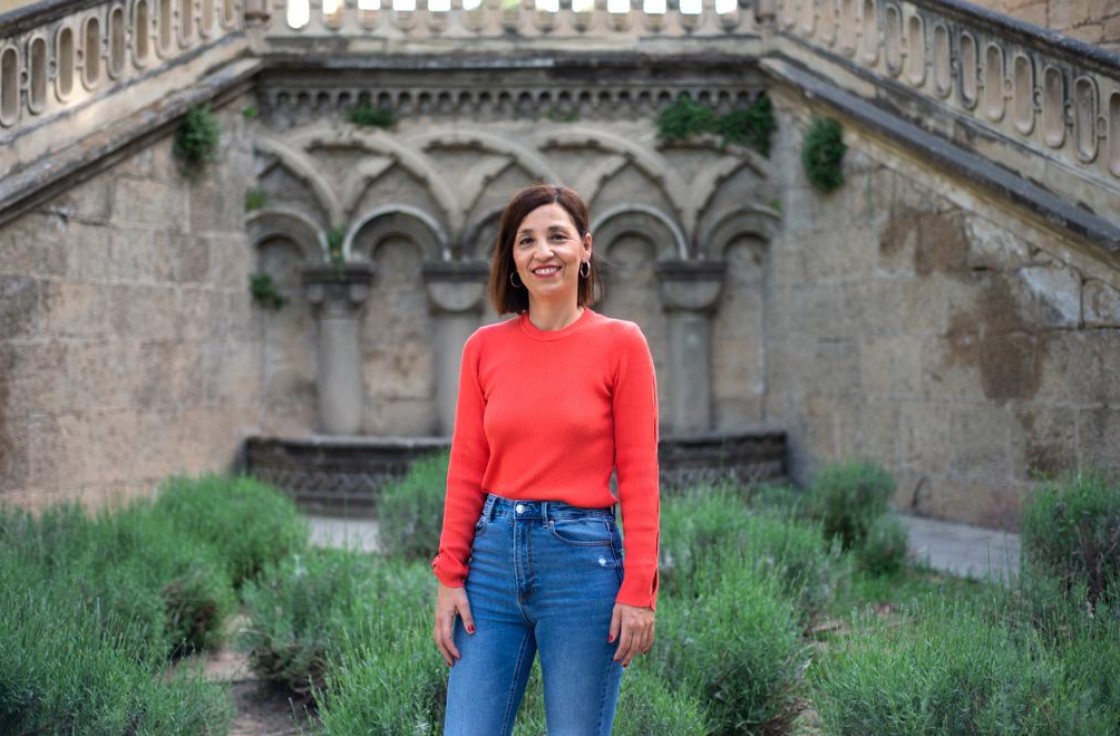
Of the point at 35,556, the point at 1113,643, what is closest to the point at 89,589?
the point at 35,556

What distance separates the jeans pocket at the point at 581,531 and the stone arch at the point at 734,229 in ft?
25.4

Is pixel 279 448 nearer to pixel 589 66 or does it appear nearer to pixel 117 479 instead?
pixel 117 479

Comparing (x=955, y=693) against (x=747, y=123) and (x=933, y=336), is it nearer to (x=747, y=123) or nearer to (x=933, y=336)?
(x=933, y=336)

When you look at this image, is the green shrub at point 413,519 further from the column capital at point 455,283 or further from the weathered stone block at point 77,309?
the column capital at point 455,283

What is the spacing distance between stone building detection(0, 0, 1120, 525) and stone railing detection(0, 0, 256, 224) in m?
0.02

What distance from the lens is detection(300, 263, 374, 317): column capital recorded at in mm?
9805

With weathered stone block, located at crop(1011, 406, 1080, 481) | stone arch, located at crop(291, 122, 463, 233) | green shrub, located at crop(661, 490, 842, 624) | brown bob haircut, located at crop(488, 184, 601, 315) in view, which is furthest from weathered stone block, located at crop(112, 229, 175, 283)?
brown bob haircut, located at crop(488, 184, 601, 315)

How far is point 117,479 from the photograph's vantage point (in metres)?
8.28

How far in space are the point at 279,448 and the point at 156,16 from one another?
340 cm

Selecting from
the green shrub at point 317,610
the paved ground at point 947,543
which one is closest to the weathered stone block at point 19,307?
the paved ground at point 947,543

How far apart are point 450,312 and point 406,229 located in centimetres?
81

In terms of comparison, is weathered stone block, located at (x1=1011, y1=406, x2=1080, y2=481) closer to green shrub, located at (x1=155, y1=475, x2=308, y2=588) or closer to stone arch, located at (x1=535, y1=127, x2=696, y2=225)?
stone arch, located at (x1=535, y1=127, x2=696, y2=225)

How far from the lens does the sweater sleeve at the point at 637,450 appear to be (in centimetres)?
247

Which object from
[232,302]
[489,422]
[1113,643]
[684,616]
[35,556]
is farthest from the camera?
[232,302]
